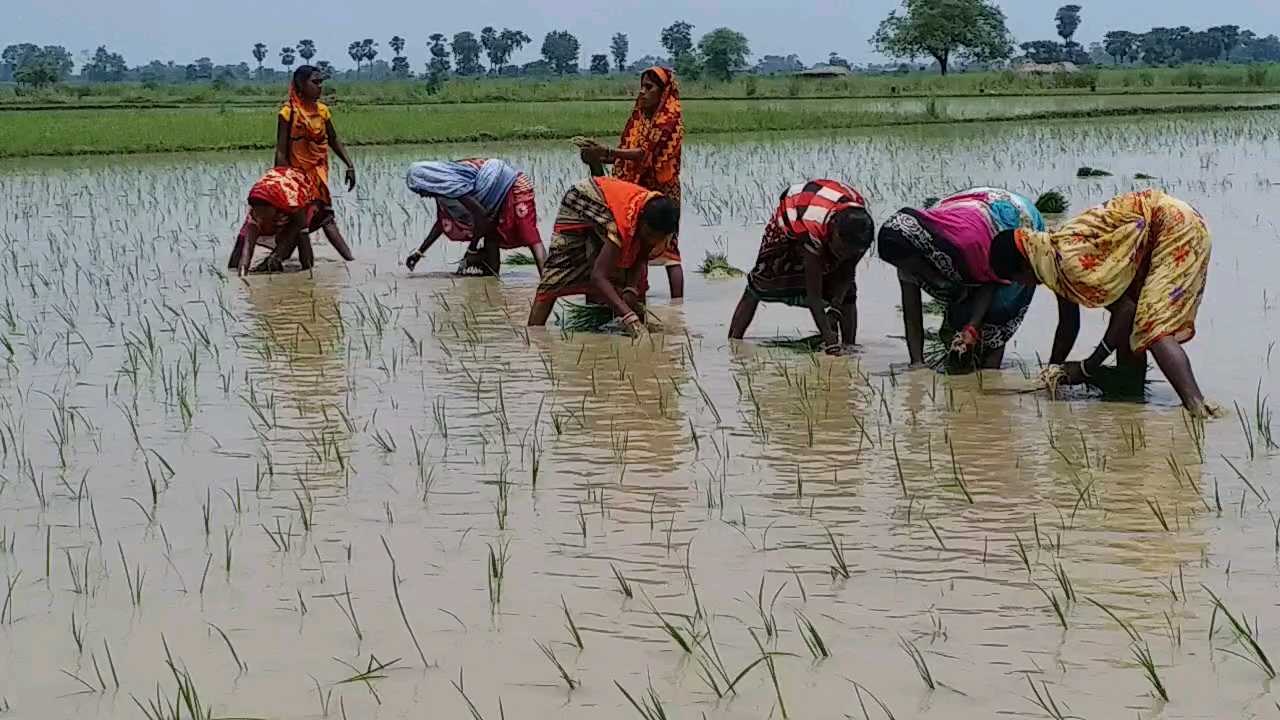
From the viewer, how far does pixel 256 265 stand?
9984mm

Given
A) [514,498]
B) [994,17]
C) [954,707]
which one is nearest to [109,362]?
[514,498]

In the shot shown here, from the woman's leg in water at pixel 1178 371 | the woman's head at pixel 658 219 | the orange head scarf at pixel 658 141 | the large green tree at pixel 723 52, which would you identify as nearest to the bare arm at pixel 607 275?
the woman's head at pixel 658 219

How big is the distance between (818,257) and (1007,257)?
1073 mm

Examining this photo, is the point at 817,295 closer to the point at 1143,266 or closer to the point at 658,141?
the point at 1143,266

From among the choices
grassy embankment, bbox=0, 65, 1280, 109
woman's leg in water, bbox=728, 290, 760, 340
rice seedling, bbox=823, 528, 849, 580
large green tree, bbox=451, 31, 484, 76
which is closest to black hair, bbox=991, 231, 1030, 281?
woman's leg in water, bbox=728, 290, 760, 340

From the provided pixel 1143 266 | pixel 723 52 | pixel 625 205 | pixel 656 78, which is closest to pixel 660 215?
pixel 625 205

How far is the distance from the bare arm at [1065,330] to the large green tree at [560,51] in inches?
5118

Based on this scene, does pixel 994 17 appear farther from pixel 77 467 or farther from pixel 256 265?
pixel 77 467

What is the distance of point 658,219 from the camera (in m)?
6.79

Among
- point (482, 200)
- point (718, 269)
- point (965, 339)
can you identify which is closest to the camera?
point (965, 339)

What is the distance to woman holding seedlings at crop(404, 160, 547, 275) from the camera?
29.1 feet

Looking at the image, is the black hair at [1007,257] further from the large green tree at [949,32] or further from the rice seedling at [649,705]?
the large green tree at [949,32]

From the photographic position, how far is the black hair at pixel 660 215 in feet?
22.2

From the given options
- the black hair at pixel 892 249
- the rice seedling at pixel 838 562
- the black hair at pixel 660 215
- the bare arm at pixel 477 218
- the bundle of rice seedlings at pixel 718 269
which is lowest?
the rice seedling at pixel 838 562
